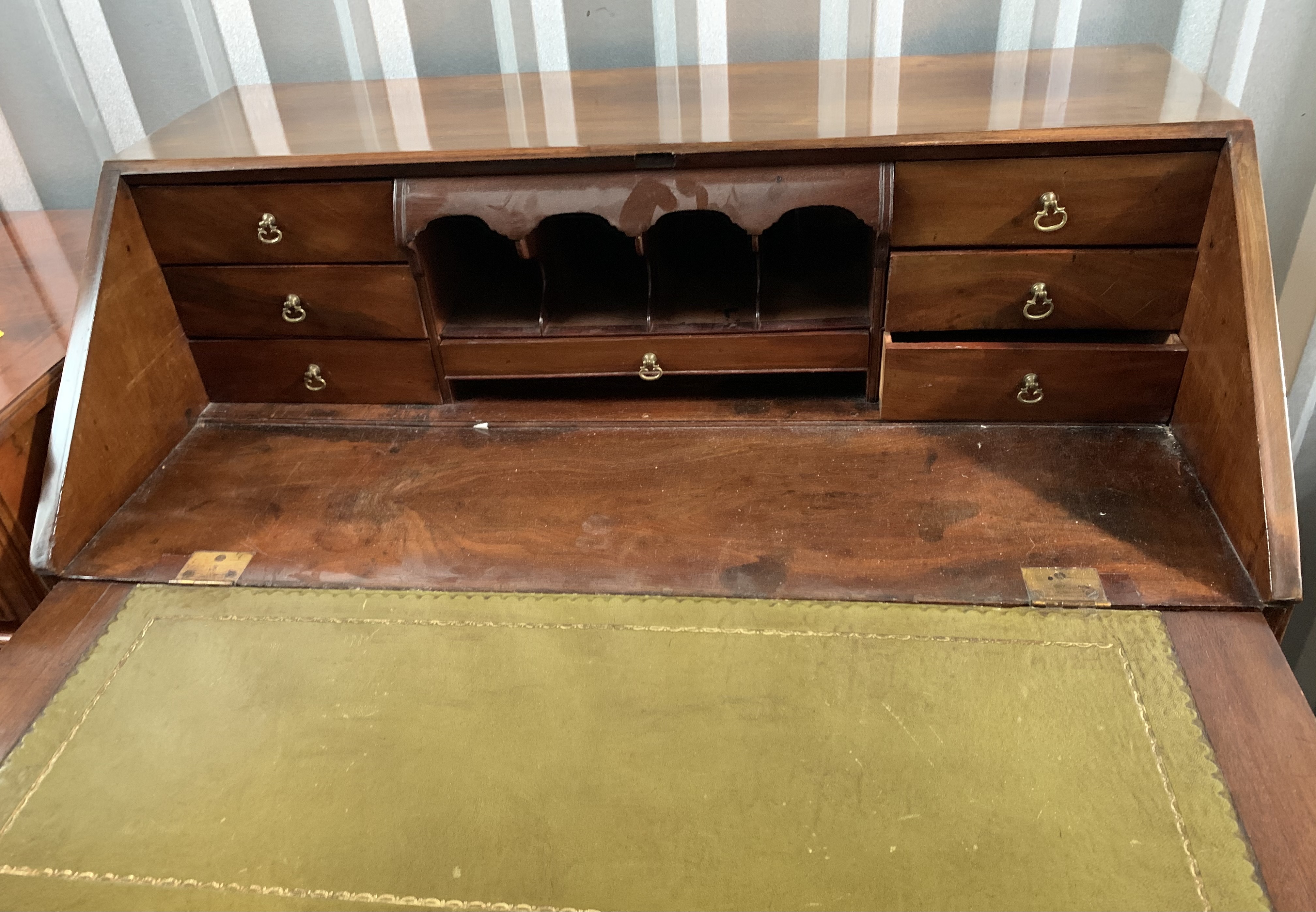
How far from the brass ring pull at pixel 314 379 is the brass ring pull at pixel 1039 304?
3.35ft

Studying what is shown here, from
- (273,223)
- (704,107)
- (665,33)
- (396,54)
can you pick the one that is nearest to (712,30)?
(665,33)

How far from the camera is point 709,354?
53.5 inches

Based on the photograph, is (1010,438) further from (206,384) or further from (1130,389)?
(206,384)

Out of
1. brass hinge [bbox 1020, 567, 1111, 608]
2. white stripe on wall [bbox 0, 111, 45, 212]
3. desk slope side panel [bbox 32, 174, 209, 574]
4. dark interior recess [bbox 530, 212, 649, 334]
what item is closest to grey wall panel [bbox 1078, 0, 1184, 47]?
dark interior recess [bbox 530, 212, 649, 334]

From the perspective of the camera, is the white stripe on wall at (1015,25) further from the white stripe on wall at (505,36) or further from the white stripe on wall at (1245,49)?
the white stripe on wall at (505,36)

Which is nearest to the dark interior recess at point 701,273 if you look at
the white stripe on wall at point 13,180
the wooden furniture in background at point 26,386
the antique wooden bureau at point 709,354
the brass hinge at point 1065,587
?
the antique wooden bureau at point 709,354

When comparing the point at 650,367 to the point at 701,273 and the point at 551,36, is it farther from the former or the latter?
the point at 551,36

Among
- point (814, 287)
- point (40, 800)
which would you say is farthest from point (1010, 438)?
point (40, 800)

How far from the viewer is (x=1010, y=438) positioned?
131 cm

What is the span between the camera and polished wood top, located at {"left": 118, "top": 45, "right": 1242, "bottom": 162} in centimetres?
120

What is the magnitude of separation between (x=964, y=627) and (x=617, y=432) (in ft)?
1.86

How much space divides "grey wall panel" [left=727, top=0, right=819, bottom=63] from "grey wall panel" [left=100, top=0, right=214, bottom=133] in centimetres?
91

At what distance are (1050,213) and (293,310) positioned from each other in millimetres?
1042

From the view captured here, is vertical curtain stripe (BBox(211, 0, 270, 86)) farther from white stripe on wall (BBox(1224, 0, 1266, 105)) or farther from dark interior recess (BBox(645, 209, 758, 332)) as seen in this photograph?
white stripe on wall (BBox(1224, 0, 1266, 105))
